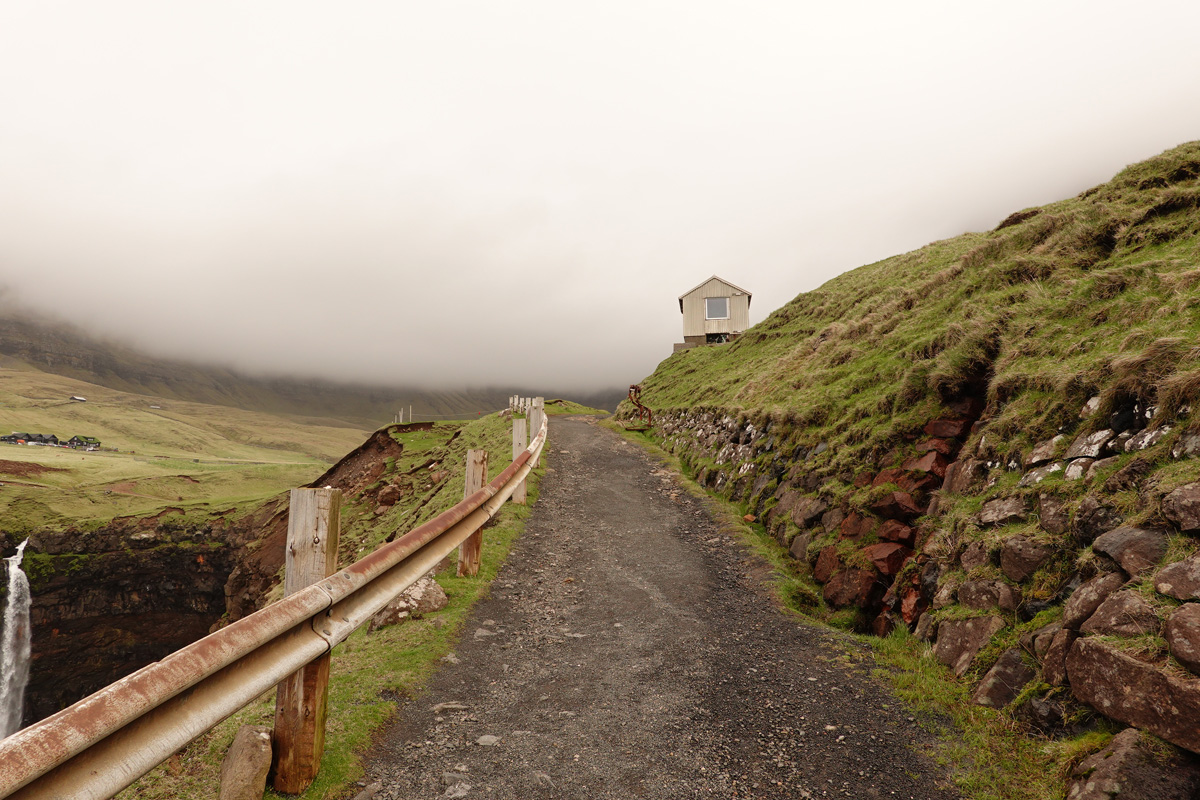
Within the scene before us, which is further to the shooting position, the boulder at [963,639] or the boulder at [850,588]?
the boulder at [850,588]

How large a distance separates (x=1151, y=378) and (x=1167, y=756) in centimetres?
380

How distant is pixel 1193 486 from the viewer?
4.17 meters

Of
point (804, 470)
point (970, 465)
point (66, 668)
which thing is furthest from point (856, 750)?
point (66, 668)

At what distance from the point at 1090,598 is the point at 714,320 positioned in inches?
1811

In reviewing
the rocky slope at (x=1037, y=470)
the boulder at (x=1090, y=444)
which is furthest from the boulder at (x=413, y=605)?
the boulder at (x=1090, y=444)

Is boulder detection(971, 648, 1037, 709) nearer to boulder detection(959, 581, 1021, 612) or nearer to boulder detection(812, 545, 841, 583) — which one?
boulder detection(959, 581, 1021, 612)

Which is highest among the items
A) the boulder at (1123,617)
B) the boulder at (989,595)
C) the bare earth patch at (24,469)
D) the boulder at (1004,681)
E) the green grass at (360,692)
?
the boulder at (1123,617)

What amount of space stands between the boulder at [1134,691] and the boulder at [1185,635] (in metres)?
0.14

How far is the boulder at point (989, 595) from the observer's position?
514cm

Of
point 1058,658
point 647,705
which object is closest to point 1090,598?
point 1058,658

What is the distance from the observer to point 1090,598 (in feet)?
14.2

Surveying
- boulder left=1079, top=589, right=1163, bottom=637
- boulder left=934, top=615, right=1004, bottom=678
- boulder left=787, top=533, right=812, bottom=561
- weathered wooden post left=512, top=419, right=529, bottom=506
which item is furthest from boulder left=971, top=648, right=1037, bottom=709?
weathered wooden post left=512, top=419, right=529, bottom=506

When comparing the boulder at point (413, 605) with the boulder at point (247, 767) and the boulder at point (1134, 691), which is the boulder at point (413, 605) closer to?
the boulder at point (247, 767)

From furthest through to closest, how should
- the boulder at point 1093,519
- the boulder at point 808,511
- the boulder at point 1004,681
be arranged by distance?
the boulder at point 808,511 → the boulder at point 1093,519 → the boulder at point 1004,681
